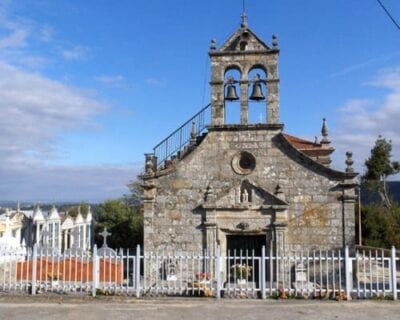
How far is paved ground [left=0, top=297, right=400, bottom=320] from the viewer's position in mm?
10188

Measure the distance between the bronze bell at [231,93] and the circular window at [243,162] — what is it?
178cm

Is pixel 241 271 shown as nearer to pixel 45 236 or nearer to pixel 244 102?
pixel 244 102

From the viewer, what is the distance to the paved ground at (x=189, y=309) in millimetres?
10188

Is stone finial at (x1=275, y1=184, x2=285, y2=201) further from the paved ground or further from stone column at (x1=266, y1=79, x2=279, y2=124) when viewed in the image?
the paved ground

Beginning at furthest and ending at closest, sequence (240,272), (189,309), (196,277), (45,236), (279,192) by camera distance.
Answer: (45,236) → (279,192) → (240,272) → (196,277) → (189,309)

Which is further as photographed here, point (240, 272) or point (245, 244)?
point (245, 244)

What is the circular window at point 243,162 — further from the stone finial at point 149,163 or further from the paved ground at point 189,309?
the paved ground at point 189,309

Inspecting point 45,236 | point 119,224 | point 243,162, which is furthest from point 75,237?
point 243,162

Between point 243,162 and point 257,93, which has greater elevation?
point 257,93

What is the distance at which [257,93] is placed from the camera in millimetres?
15641

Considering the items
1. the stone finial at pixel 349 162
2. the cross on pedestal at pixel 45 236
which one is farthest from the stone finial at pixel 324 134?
the cross on pedestal at pixel 45 236

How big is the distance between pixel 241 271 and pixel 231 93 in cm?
564

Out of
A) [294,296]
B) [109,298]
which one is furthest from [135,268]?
[294,296]

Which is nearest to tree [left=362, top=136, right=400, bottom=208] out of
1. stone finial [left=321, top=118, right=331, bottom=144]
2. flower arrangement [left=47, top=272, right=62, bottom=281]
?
stone finial [left=321, top=118, right=331, bottom=144]
